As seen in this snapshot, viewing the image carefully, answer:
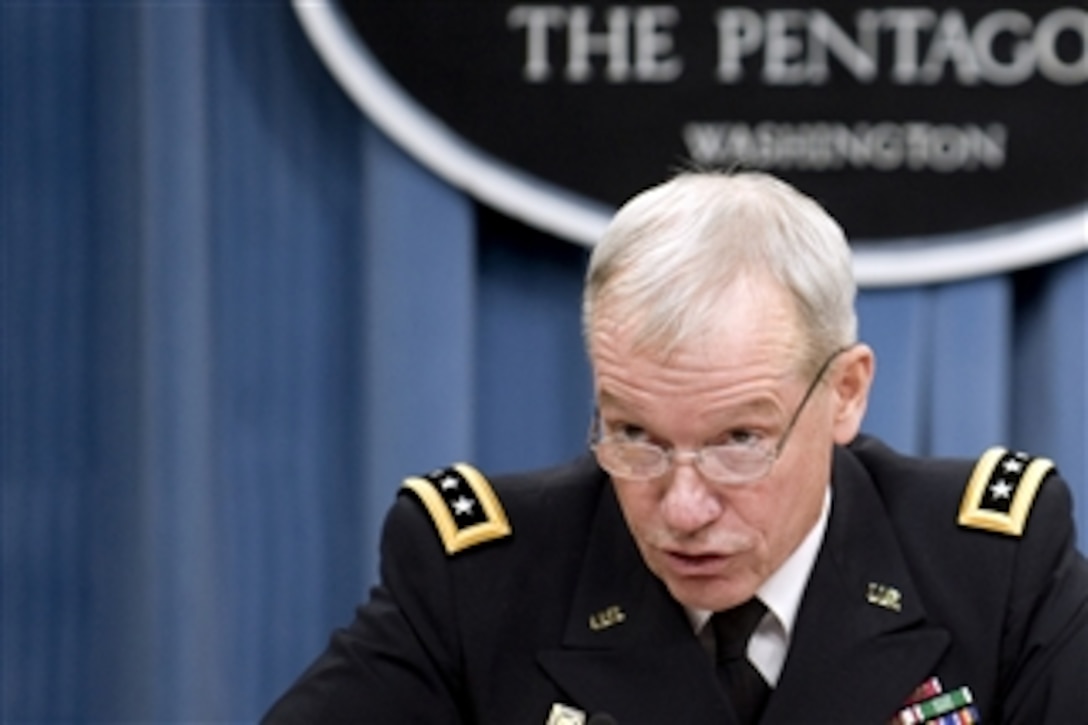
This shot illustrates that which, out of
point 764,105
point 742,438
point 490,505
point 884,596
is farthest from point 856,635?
point 764,105

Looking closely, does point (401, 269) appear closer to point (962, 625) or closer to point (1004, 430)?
point (1004, 430)

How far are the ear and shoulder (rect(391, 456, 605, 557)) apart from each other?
28 centimetres

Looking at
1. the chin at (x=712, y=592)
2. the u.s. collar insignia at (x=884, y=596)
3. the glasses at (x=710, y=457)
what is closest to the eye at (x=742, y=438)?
the glasses at (x=710, y=457)

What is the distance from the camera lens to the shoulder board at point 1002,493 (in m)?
1.96

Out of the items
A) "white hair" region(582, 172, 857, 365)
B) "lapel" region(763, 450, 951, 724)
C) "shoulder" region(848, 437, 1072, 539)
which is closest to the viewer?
"white hair" region(582, 172, 857, 365)

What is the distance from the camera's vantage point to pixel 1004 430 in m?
2.70

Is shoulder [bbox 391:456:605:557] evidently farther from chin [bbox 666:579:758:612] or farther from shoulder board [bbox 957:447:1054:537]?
shoulder board [bbox 957:447:1054:537]

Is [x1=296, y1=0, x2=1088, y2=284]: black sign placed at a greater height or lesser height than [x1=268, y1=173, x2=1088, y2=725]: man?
greater

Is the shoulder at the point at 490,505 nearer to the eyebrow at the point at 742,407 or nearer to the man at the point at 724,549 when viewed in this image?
the man at the point at 724,549

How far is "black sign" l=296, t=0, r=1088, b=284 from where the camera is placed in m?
2.65

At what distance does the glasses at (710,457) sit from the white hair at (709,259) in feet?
0.21

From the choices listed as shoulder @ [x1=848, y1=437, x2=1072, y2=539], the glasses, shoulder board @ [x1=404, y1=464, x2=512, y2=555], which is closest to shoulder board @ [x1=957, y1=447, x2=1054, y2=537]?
shoulder @ [x1=848, y1=437, x2=1072, y2=539]

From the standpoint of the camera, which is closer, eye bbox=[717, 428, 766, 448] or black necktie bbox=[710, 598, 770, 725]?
eye bbox=[717, 428, 766, 448]

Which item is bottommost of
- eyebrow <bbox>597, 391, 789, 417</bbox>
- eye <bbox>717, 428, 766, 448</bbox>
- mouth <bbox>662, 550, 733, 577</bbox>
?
mouth <bbox>662, 550, 733, 577</bbox>
